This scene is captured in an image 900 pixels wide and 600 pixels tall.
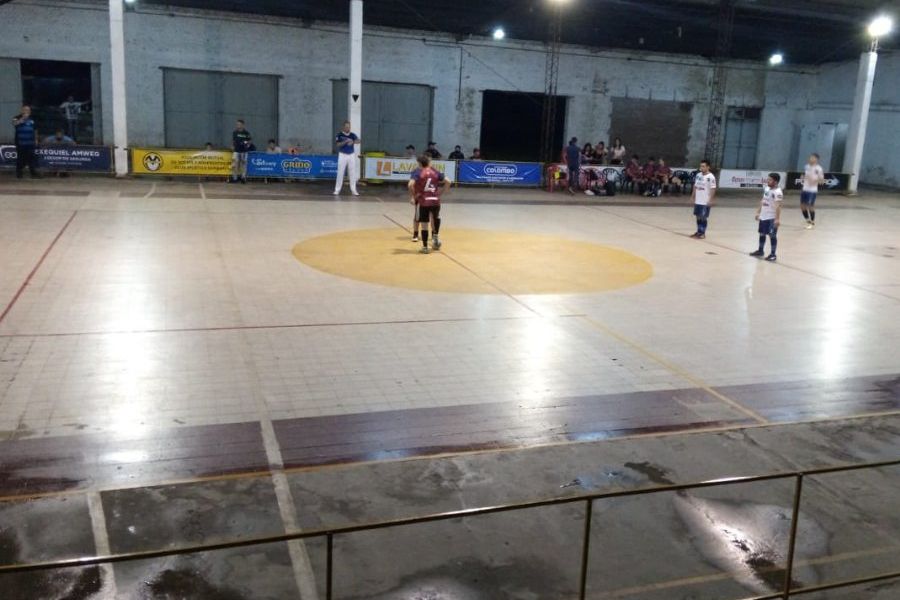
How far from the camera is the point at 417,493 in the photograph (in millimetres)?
6484

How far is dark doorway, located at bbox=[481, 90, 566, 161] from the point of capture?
42.6 meters

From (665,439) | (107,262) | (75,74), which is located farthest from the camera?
(75,74)

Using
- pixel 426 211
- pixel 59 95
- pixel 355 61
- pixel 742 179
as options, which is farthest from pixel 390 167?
pixel 742 179

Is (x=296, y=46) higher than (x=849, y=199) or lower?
higher

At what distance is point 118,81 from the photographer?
84.0ft

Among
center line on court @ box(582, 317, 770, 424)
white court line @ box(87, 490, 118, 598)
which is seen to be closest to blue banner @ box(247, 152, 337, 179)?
center line on court @ box(582, 317, 770, 424)

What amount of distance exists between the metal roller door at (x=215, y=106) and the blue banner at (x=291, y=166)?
6.84 m

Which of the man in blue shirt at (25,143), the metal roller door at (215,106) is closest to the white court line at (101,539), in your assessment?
the man in blue shirt at (25,143)

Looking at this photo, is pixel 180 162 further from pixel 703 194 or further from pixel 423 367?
pixel 423 367

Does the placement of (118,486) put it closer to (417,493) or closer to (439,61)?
(417,493)

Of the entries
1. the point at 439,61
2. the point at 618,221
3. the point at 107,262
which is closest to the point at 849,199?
the point at 618,221

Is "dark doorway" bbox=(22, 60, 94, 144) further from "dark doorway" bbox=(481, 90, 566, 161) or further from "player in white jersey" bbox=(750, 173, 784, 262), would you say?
"player in white jersey" bbox=(750, 173, 784, 262)

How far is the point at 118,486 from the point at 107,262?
8845 millimetres

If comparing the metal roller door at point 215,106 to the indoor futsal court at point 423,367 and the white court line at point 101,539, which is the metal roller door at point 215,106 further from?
the white court line at point 101,539
